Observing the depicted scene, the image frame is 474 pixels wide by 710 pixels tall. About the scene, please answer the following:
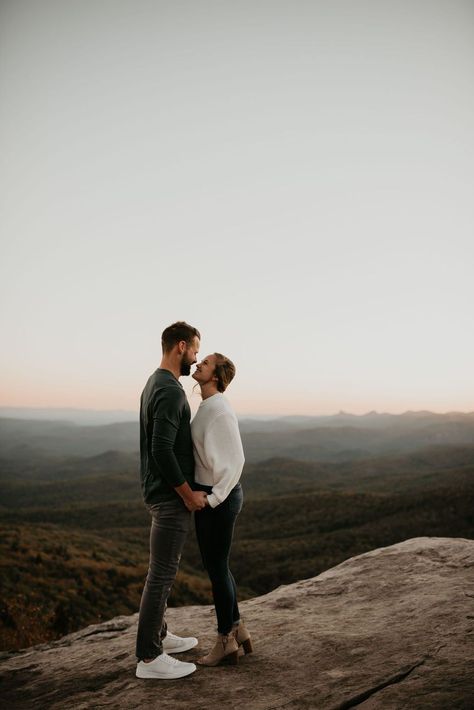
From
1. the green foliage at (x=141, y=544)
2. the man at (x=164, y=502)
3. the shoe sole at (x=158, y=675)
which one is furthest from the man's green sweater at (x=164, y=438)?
the green foliage at (x=141, y=544)

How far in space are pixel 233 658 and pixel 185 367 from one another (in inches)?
110

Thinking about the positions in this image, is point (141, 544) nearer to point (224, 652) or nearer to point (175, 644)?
point (175, 644)

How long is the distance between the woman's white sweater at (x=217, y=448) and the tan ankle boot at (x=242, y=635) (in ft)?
4.35

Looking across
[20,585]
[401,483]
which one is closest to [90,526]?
[20,585]

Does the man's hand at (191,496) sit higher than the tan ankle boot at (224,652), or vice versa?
the man's hand at (191,496)

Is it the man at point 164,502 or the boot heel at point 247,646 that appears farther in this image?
the boot heel at point 247,646

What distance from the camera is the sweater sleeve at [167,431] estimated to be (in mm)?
3863

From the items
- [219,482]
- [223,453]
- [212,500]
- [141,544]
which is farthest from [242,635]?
[141,544]

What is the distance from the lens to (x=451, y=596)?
501cm

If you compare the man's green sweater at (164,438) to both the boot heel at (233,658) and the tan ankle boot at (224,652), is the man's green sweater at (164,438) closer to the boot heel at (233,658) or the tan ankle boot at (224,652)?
the tan ankle boot at (224,652)

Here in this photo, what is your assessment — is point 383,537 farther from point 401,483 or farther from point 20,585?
point 401,483

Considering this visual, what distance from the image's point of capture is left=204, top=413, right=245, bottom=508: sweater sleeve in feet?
13.0

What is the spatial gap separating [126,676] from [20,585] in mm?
18662

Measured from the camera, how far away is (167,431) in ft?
12.9
